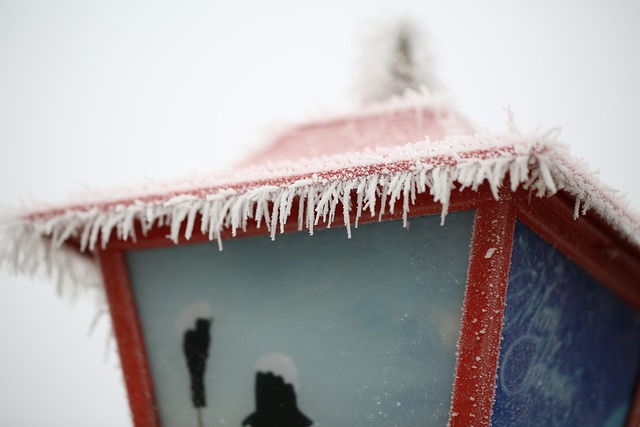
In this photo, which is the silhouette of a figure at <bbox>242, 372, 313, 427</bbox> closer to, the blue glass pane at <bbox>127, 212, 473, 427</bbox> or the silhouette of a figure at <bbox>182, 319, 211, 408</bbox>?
the blue glass pane at <bbox>127, 212, 473, 427</bbox>

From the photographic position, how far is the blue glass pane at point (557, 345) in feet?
3.36

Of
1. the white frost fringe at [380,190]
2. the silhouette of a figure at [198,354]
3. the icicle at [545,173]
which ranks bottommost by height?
the silhouette of a figure at [198,354]

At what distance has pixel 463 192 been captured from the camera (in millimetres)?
929

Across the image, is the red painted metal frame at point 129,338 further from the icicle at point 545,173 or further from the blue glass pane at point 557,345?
the icicle at point 545,173

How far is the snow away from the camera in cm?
116

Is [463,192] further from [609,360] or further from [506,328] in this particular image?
[609,360]

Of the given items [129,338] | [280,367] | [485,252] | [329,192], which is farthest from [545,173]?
[129,338]

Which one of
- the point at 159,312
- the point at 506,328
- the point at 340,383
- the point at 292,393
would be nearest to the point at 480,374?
the point at 506,328

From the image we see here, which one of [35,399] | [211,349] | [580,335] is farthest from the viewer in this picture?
[35,399]

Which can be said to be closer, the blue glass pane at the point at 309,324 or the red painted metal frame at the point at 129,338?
the blue glass pane at the point at 309,324

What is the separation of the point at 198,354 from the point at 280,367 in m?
0.25

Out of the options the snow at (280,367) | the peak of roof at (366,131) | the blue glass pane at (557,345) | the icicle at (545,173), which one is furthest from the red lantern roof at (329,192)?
the peak of roof at (366,131)

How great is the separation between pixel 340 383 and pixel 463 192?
57 centimetres

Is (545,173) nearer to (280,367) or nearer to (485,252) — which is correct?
(485,252)
